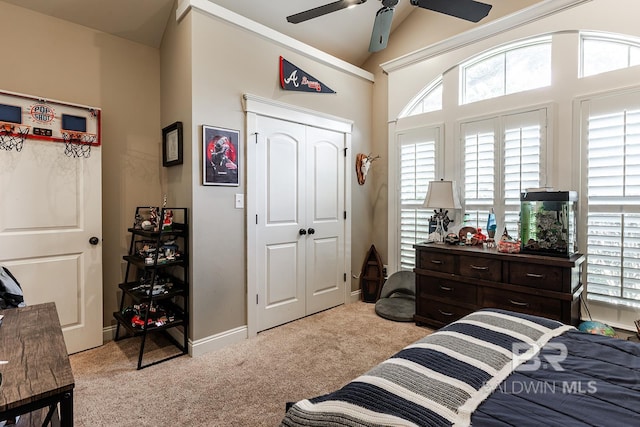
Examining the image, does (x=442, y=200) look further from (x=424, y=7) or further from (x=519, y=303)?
(x=424, y=7)

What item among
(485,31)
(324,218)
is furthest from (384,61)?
(324,218)

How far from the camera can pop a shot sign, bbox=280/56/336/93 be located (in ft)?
10.5

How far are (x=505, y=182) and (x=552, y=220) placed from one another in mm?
638

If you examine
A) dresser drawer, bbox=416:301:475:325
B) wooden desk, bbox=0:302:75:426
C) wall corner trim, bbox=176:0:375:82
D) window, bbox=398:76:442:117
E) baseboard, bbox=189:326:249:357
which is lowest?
baseboard, bbox=189:326:249:357

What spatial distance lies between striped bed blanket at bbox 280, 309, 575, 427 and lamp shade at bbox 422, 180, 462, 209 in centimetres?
191

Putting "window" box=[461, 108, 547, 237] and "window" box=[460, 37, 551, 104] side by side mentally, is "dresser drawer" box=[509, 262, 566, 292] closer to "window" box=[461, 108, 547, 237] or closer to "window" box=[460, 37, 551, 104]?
"window" box=[461, 108, 547, 237]

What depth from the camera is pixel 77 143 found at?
8.74ft

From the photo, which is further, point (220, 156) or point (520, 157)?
point (520, 157)

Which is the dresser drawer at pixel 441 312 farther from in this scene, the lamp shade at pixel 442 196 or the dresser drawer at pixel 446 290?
the lamp shade at pixel 442 196

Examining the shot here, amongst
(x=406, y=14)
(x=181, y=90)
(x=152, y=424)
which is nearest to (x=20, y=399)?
(x=152, y=424)

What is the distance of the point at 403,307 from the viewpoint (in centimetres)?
355

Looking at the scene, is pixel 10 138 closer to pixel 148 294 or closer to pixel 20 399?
pixel 148 294

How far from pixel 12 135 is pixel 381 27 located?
2.76m

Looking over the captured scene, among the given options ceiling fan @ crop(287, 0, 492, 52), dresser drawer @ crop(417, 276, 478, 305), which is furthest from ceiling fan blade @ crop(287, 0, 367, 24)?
dresser drawer @ crop(417, 276, 478, 305)
